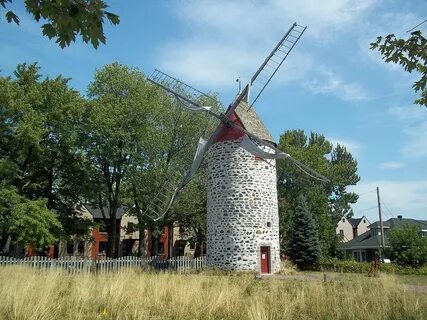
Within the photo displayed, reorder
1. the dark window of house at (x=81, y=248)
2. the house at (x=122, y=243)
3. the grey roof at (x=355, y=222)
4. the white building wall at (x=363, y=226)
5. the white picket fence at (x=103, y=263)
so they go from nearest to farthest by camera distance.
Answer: the white picket fence at (x=103, y=263) → the house at (x=122, y=243) → the dark window of house at (x=81, y=248) → the white building wall at (x=363, y=226) → the grey roof at (x=355, y=222)

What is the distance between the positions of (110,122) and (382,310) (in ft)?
90.1

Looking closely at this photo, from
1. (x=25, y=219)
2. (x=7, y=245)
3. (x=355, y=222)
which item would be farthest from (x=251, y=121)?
(x=355, y=222)

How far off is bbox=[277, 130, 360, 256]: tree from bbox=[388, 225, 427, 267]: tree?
1165cm

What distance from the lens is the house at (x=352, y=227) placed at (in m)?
73.2

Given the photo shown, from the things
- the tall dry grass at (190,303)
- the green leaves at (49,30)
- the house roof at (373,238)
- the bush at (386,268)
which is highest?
the house roof at (373,238)

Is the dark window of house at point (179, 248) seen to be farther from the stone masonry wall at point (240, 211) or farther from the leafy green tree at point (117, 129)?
the stone masonry wall at point (240, 211)

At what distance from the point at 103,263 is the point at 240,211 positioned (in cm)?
859

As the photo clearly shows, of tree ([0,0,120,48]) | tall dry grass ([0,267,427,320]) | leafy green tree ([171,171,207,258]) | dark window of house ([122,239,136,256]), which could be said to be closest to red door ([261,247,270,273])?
leafy green tree ([171,171,207,258])

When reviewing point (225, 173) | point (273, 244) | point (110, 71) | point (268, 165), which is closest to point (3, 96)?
point (110, 71)

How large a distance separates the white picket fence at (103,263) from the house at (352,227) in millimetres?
46498

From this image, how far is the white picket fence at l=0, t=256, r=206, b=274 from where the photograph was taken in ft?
79.4

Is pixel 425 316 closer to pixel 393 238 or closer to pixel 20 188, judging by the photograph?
pixel 393 238

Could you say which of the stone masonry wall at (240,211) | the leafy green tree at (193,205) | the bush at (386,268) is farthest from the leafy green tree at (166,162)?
the bush at (386,268)

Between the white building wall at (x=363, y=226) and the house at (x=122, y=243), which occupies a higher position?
the white building wall at (x=363, y=226)
